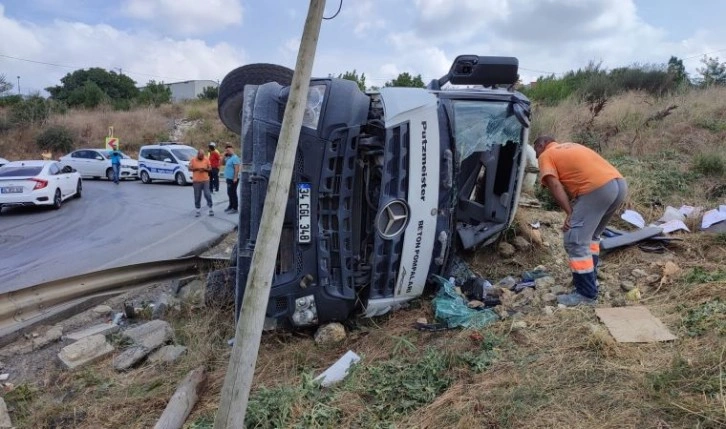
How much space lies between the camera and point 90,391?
3506 millimetres

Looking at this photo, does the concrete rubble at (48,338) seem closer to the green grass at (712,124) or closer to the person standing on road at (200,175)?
the person standing on road at (200,175)

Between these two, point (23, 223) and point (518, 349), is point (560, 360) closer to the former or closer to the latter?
point (518, 349)

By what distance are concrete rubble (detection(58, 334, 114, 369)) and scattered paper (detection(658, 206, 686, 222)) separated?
588 centimetres

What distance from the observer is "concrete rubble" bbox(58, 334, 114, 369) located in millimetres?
3947

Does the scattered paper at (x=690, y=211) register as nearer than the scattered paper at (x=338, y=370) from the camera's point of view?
No

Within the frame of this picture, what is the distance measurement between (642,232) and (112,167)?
69.2 ft

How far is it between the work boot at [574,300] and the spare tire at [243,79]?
2951 millimetres

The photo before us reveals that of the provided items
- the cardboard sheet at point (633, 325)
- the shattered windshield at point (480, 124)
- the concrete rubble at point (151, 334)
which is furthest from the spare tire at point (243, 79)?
the cardboard sheet at point (633, 325)

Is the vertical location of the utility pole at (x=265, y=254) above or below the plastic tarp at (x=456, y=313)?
above

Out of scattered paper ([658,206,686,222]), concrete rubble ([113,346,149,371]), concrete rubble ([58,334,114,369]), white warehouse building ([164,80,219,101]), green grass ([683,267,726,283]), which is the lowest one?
concrete rubble ([58,334,114,369])

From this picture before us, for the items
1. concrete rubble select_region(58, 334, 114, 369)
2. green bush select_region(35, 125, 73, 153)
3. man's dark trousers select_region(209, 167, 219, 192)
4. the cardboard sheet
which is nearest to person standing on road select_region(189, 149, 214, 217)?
man's dark trousers select_region(209, 167, 219, 192)

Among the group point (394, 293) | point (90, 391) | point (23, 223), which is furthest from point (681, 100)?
point (23, 223)

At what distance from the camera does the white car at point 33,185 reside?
485 inches

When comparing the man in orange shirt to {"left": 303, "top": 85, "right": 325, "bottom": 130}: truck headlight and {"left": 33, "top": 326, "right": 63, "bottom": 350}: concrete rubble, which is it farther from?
{"left": 33, "top": 326, "right": 63, "bottom": 350}: concrete rubble
